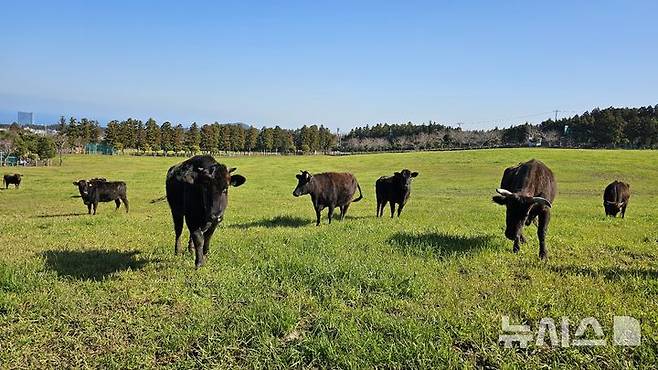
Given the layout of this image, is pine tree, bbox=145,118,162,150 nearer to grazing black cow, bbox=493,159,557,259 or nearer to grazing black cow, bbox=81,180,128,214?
grazing black cow, bbox=81,180,128,214

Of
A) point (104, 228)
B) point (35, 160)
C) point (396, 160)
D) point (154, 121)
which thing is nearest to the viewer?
point (104, 228)

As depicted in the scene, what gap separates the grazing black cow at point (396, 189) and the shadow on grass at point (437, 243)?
5913 mm

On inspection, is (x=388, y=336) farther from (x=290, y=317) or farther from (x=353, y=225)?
(x=353, y=225)

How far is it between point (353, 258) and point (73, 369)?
487cm

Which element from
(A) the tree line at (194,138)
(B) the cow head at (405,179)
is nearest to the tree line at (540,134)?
(A) the tree line at (194,138)

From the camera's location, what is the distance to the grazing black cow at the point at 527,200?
339 inches

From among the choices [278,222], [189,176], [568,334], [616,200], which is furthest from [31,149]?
[568,334]

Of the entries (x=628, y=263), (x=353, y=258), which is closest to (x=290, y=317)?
(x=353, y=258)

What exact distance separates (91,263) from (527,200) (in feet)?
27.5

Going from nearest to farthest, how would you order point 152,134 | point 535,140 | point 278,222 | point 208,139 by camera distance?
point 278,222 < point 152,134 < point 208,139 < point 535,140

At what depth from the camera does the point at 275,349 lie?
4668mm

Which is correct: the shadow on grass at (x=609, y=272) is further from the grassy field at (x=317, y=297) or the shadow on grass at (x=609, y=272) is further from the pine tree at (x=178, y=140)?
the pine tree at (x=178, y=140)

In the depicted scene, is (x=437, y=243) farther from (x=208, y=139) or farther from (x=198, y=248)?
(x=208, y=139)

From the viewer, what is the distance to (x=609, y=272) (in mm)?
7504
